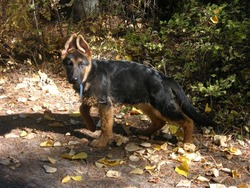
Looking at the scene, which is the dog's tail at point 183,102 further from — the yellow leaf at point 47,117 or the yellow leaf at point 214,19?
the yellow leaf at point 214,19

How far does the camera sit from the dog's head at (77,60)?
5430mm

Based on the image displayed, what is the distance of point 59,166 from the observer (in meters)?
5.16

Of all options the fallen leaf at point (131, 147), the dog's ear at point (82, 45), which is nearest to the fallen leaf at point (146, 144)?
the fallen leaf at point (131, 147)

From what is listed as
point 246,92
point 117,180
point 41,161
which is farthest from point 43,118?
point 246,92

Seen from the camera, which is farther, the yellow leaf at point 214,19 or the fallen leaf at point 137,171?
the yellow leaf at point 214,19

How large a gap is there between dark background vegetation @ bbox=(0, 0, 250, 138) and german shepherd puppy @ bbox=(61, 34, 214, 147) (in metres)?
1.01

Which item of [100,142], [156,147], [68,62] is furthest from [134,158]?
[68,62]

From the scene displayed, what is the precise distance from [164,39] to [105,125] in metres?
3.51

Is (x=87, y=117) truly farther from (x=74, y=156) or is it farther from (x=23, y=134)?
(x=23, y=134)

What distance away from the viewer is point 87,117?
6.06m

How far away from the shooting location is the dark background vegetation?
6871 mm

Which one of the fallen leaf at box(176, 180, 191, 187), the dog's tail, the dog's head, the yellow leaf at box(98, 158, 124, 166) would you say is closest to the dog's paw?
the yellow leaf at box(98, 158, 124, 166)

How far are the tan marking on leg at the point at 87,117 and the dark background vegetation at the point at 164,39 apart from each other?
188 cm

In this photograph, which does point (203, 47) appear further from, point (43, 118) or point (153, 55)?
point (43, 118)
